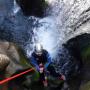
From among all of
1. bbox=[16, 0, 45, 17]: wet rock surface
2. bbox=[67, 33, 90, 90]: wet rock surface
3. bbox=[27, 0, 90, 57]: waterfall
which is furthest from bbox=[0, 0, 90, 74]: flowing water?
bbox=[67, 33, 90, 90]: wet rock surface

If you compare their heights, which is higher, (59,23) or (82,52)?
(82,52)

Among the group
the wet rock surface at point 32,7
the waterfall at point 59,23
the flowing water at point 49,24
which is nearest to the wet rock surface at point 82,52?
the flowing water at point 49,24

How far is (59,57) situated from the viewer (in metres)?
12.5

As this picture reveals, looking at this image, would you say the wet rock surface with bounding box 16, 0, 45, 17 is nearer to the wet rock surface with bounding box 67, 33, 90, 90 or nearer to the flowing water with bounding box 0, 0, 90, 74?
the flowing water with bounding box 0, 0, 90, 74

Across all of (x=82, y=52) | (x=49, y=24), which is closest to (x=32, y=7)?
(x=49, y=24)

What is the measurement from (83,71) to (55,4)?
7.56 meters

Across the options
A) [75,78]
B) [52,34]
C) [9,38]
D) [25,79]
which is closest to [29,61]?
[25,79]

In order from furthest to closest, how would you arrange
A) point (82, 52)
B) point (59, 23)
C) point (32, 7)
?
point (32, 7), point (59, 23), point (82, 52)

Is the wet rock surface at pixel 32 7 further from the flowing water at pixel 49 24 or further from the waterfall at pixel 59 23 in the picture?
the waterfall at pixel 59 23

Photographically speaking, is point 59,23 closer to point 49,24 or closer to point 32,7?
point 49,24

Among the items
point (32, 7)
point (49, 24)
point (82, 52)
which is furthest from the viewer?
point (32, 7)

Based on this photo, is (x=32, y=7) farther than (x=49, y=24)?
Yes

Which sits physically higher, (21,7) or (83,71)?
(21,7)

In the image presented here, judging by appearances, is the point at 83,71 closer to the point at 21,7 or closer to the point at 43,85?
the point at 43,85
